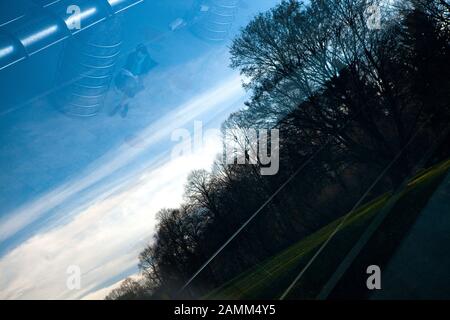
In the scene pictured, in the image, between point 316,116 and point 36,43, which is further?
point 316,116

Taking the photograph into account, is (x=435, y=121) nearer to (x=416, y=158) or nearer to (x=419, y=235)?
(x=416, y=158)

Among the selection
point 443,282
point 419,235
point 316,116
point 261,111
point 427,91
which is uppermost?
point 261,111

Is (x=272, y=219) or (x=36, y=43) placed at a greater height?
(x=36, y=43)

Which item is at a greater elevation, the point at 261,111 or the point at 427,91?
the point at 261,111

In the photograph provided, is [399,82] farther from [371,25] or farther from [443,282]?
[443,282]

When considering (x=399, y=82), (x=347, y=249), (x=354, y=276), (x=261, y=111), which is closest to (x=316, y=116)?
(x=261, y=111)

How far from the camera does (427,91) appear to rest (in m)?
16.8

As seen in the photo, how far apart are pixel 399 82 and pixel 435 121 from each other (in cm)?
237
